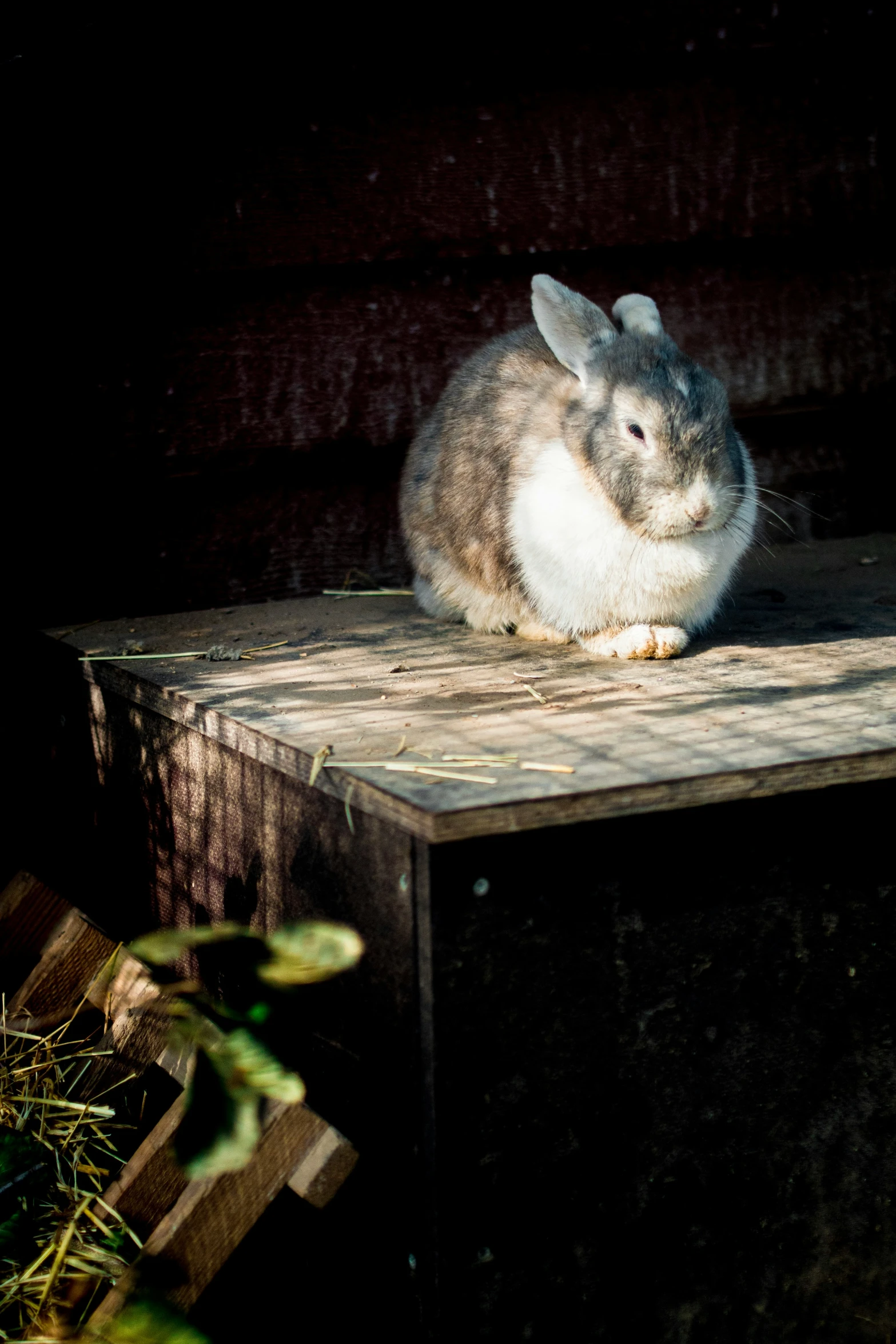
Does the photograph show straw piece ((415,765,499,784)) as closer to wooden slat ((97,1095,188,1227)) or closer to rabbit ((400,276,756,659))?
wooden slat ((97,1095,188,1227))

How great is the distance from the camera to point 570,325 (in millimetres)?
2600

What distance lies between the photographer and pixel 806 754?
1.71 metres

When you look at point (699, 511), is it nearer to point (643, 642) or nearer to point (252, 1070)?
point (643, 642)

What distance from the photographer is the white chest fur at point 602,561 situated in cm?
245

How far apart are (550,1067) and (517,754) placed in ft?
1.28

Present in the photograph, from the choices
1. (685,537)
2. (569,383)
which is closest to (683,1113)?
(685,537)

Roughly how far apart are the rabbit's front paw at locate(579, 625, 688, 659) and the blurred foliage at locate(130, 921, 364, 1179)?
870 millimetres

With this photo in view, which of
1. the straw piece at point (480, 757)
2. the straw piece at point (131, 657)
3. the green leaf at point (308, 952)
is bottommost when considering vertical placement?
the green leaf at point (308, 952)

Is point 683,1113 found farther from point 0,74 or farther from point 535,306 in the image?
point 0,74

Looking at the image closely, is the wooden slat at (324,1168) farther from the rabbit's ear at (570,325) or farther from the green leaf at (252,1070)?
the rabbit's ear at (570,325)

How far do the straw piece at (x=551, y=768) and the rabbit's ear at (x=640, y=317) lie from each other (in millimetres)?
1210

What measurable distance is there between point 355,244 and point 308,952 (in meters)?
2.10

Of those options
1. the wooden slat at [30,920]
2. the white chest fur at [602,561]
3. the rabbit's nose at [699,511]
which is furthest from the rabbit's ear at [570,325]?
the wooden slat at [30,920]

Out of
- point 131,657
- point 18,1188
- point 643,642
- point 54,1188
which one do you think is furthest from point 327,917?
point 131,657
